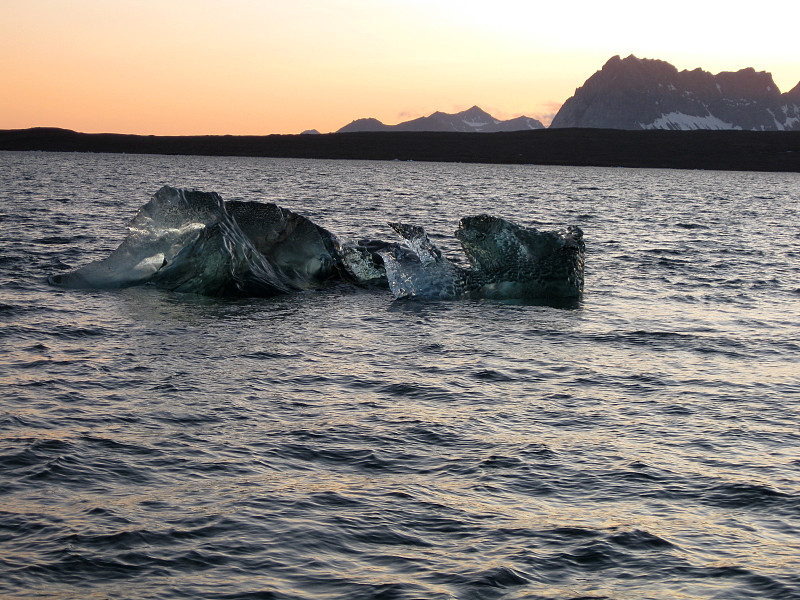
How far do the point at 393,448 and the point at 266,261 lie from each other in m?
10.7

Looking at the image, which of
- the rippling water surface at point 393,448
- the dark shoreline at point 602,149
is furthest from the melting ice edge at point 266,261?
the dark shoreline at point 602,149

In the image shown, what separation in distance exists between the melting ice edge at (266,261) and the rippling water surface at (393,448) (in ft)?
2.12

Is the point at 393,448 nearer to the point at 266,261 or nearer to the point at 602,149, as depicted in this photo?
the point at 266,261

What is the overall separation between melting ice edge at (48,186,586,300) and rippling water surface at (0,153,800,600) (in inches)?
25.5

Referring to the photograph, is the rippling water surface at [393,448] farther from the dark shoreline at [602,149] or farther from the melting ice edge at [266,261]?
the dark shoreline at [602,149]

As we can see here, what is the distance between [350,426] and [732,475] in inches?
144

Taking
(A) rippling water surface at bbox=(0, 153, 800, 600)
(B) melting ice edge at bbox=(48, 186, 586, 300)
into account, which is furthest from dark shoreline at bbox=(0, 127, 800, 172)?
(A) rippling water surface at bbox=(0, 153, 800, 600)

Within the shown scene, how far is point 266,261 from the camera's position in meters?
18.9

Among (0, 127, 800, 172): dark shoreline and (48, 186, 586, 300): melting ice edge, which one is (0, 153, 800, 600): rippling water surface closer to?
(48, 186, 586, 300): melting ice edge

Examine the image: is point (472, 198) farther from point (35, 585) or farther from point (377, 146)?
point (377, 146)

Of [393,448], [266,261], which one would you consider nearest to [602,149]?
[266,261]

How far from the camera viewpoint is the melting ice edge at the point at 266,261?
17688 millimetres

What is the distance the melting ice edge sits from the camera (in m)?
17.7

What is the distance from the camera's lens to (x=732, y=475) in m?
8.20
